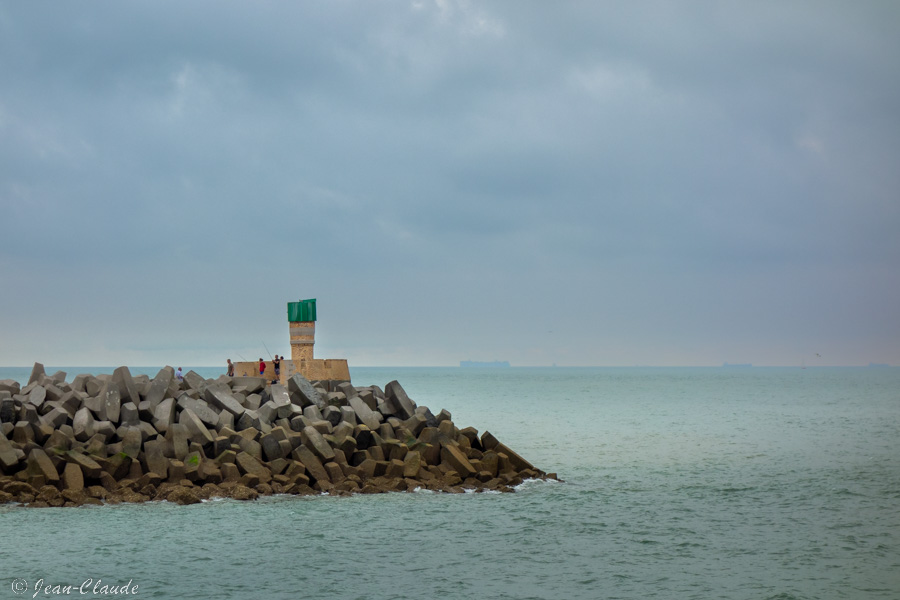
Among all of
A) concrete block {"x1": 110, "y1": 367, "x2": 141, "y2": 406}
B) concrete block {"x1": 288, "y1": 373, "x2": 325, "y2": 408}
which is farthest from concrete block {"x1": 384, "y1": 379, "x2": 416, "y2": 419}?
concrete block {"x1": 110, "y1": 367, "x2": 141, "y2": 406}

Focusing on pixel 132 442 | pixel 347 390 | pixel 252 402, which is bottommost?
pixel 132 442

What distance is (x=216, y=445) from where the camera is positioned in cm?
1956

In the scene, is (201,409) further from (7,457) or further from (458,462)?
(458,462)

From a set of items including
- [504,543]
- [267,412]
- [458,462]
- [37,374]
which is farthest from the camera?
[37,374]

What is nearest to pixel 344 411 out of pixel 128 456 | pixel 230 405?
pixel 230 405

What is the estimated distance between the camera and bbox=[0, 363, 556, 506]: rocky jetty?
18312 mm

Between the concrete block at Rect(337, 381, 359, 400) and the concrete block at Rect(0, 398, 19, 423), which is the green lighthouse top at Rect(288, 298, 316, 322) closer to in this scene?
the concrete block at Rect(337, 381, 359, 400)

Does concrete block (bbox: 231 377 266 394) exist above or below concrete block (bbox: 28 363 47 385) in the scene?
below

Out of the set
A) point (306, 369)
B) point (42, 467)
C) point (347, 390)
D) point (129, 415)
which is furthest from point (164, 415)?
point (306, 369)

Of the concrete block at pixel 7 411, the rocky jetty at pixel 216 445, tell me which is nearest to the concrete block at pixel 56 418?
the rocky jetty at pixel 216 445

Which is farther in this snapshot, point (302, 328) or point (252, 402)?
point (302, 328)

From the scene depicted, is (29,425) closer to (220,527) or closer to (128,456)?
(128,456)

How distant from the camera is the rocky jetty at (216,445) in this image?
1831 cm

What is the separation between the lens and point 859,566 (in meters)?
14.2
